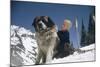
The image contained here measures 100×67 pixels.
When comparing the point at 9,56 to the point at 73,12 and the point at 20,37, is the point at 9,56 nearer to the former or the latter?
the point at 20,37

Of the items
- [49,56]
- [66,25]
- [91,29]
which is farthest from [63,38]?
[91,29]

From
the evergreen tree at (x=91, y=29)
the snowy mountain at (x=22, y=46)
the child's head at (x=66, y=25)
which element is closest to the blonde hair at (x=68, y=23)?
the child's head at (x=66, y=25)

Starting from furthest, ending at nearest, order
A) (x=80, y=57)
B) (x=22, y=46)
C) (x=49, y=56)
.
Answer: (x=80, y=57) → (x=49, y=56) → (x=22, y=46)

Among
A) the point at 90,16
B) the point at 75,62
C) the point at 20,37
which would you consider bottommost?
the point at 75,62

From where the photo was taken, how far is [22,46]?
198 cm

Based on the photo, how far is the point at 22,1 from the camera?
198 cm

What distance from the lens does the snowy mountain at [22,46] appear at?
1944mm

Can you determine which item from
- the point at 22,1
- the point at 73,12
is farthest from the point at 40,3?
the point at 73,12

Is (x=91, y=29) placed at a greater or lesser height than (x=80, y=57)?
greater

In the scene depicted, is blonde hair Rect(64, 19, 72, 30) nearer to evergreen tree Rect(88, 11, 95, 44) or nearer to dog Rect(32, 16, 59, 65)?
dog Rect(32, 16, 59, 65)

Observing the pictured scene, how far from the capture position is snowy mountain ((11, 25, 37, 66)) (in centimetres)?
194

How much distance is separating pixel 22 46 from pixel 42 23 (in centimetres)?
31

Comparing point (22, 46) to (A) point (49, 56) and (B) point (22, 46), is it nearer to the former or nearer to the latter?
(B) point (22, 46)
